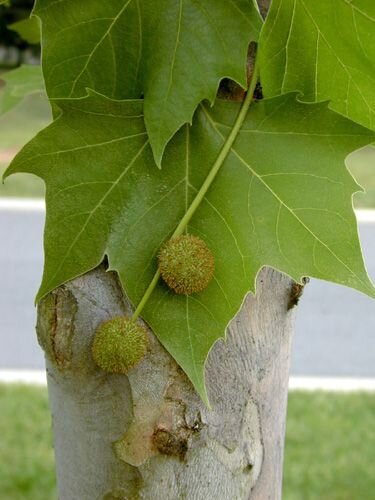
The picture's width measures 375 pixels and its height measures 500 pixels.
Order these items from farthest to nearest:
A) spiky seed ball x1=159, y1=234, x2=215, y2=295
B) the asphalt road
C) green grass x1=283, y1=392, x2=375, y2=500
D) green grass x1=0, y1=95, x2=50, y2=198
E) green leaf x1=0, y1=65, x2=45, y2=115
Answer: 1. green grass x1=0, y1=95, x2=50, y2=198
2. the asphalt road
3. green grass x1=283, y1=392, x2=375, y2=500
4. green leaf x1=0, y1=65, x2=45, y2=115
5. spiky seed ball x1=159, y1=234, x2=215, y2=295

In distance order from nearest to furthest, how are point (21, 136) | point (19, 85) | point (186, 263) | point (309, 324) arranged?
point (186, 263) → point (19, 85) → point (309, 324) → point (21, 136)

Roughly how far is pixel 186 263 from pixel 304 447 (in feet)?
8.23

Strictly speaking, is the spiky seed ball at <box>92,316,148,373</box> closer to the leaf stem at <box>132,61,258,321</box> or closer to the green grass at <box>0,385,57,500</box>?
the leaf stem at <box>132,61,258,321</box>

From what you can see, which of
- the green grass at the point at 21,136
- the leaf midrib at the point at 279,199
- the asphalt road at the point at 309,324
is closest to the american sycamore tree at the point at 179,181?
the leaf midrib at the point at 279,199

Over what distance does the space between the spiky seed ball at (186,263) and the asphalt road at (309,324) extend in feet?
10.7

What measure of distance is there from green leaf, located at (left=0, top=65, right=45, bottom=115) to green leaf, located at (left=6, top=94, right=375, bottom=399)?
1.62 feet

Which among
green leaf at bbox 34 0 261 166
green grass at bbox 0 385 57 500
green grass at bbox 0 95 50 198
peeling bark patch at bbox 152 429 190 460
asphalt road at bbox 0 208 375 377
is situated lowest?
Result: green grass at bbox 0 95 50 198

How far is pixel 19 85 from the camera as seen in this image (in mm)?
1219

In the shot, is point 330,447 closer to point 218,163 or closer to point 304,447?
point 304,447

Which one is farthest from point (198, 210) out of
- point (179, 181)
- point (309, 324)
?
point (309, 324)

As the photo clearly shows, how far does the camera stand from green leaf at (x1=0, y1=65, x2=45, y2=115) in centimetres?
120

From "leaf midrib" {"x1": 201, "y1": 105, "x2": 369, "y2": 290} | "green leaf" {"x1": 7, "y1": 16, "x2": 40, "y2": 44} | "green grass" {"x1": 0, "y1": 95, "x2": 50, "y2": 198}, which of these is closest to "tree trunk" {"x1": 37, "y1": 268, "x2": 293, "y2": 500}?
"leaf midrib" {"x1": 201, "y1": 105, "x2": 369, "y2": 290}

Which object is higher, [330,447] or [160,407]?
[160,407]

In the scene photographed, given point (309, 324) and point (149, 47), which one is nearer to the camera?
point (149, 47)
